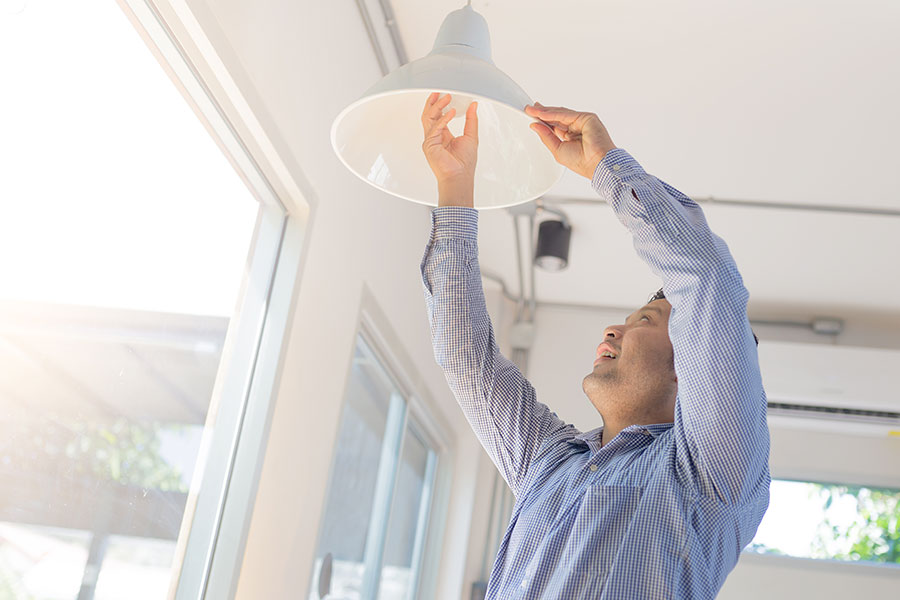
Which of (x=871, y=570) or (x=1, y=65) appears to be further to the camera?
(x=871, y=570)

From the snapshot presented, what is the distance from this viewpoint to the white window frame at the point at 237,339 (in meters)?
1.57

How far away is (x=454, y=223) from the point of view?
4.38 feet

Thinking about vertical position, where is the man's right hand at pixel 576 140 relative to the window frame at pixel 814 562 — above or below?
above

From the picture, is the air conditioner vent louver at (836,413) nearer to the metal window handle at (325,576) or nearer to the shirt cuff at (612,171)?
the metal window handle at (325,576)

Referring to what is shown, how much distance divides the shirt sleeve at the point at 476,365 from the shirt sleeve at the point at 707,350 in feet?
1.12

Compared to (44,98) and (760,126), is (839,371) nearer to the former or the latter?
(760,126)

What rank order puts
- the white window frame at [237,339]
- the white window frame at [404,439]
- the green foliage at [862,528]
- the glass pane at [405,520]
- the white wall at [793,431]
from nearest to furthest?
1. the white window frame at [237,339]
2. the white window frame at [404,439]
3. the glass pane at [405,520]
4. the white wall at [793,431]
5. the green foliage at [862,528]

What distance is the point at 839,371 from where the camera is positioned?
366 centimetres

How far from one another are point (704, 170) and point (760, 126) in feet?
1.03

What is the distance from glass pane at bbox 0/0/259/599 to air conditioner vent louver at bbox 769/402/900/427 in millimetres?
2830

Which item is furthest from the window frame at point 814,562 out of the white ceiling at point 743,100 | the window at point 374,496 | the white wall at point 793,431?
the window at point 374,496

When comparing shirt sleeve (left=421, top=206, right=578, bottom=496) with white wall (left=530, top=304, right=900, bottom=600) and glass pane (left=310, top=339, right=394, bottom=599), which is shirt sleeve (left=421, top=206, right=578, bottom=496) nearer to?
glass pane (left=310, top=339, right=394, bottom=599)

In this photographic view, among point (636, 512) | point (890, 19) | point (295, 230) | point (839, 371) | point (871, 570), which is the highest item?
point (890, 19)

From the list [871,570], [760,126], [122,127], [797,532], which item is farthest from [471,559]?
[122,127]
